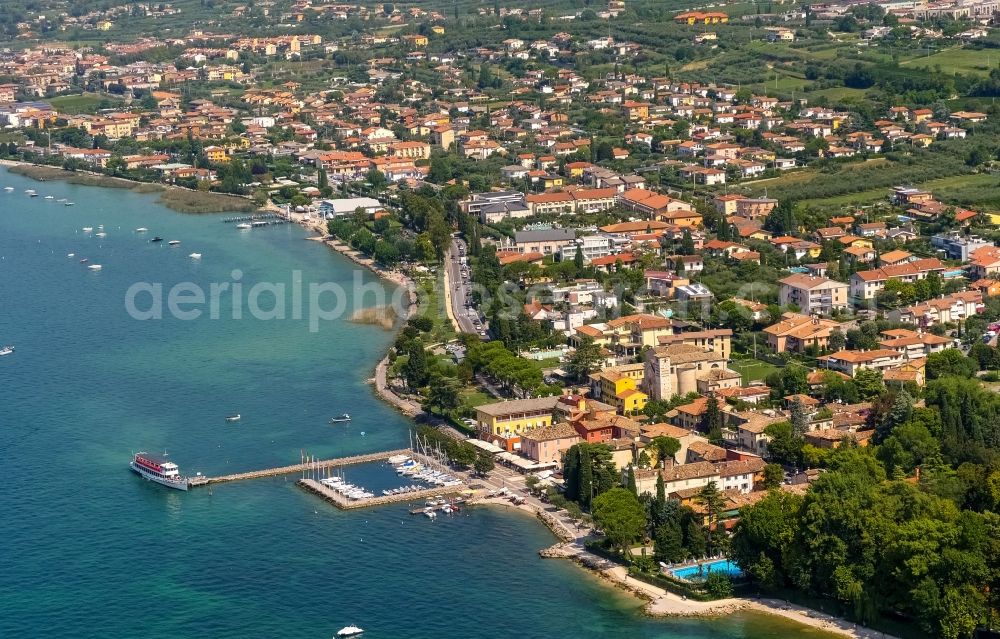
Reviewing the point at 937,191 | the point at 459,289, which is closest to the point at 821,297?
the point at 459,289

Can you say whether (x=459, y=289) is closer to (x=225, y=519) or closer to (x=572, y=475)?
(x=572, y=475)

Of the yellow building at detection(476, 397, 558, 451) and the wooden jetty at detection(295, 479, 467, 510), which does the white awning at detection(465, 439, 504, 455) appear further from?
the wooden jetty at detection(295, 479, 467, 510)

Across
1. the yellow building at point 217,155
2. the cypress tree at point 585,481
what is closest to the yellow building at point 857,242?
the cypress tree at point 585,481

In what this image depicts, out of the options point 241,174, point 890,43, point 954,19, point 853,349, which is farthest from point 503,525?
point 954,19

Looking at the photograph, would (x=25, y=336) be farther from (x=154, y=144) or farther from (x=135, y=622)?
(x=154, y=144)

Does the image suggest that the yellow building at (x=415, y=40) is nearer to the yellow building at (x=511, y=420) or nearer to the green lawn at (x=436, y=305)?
the green lawn at (x=436, y=305)
